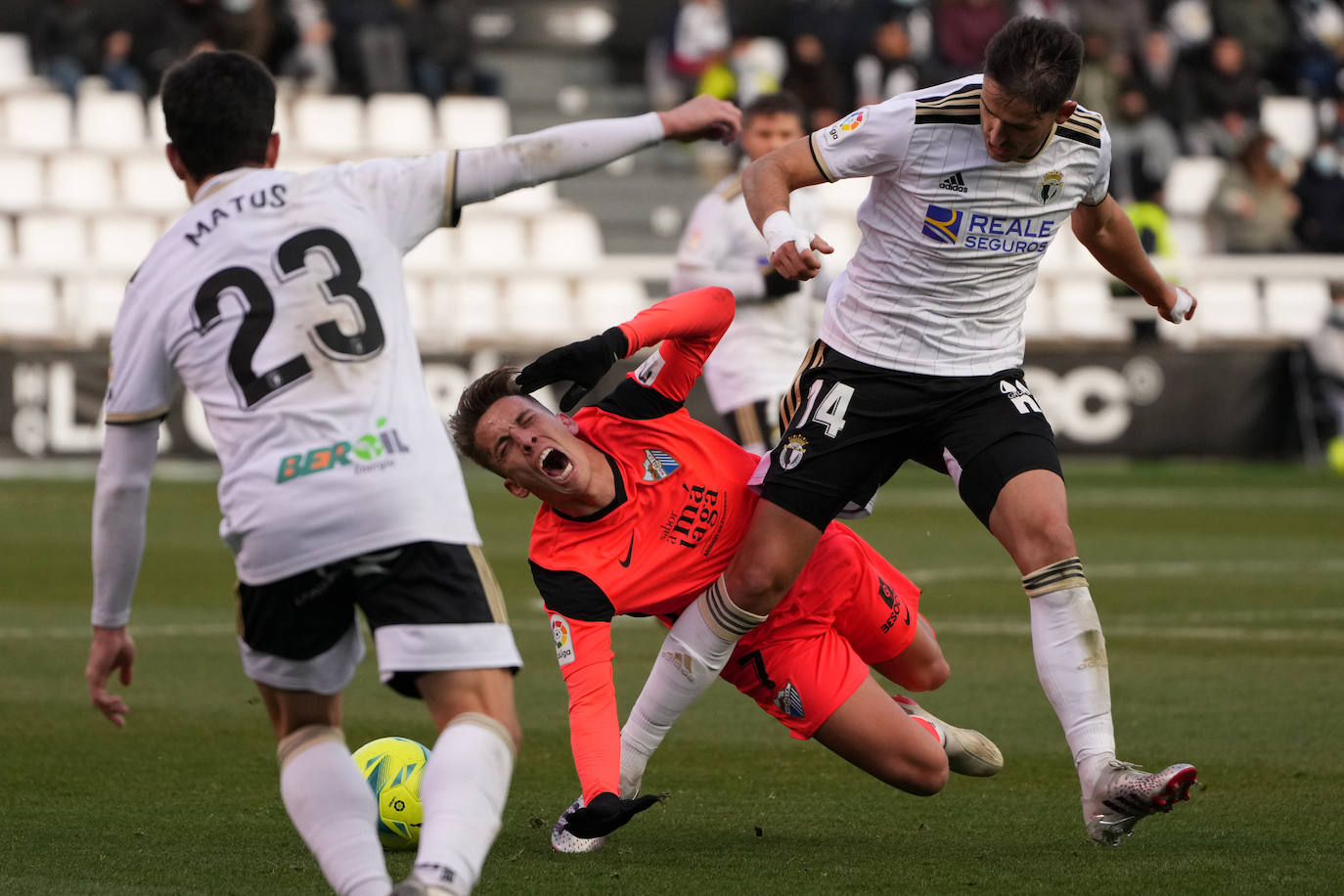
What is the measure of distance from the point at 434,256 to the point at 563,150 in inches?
631

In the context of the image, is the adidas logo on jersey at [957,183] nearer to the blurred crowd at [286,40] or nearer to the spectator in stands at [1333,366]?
the spectator in stands at [1333,366]

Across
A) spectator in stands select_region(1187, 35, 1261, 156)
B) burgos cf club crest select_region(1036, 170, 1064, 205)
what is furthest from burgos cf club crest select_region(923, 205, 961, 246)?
spectator in stands select_region(1187, 35, 1261, 156)

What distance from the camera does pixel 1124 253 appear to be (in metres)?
5.75

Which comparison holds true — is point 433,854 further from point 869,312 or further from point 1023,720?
point 1023,720

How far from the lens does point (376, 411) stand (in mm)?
3809

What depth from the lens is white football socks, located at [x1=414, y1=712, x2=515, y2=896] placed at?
3605 mm

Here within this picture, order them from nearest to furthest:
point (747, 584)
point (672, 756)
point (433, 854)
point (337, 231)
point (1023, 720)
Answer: point (433, 854), point (337, 231), point (747, 584), point (672, 756), point (1023, 720)

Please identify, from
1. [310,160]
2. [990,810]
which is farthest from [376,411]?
→ [310,160]

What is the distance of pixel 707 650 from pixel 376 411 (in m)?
1.73

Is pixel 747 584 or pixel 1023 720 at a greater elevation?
pixel 747 584

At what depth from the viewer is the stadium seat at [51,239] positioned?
61.9 ft

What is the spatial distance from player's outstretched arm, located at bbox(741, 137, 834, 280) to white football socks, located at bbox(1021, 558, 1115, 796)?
104 centimetres

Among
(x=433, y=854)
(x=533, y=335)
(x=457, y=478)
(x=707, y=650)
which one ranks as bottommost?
(x=533, y=335)

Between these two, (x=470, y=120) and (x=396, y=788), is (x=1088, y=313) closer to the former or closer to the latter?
(x=470, y=120)
